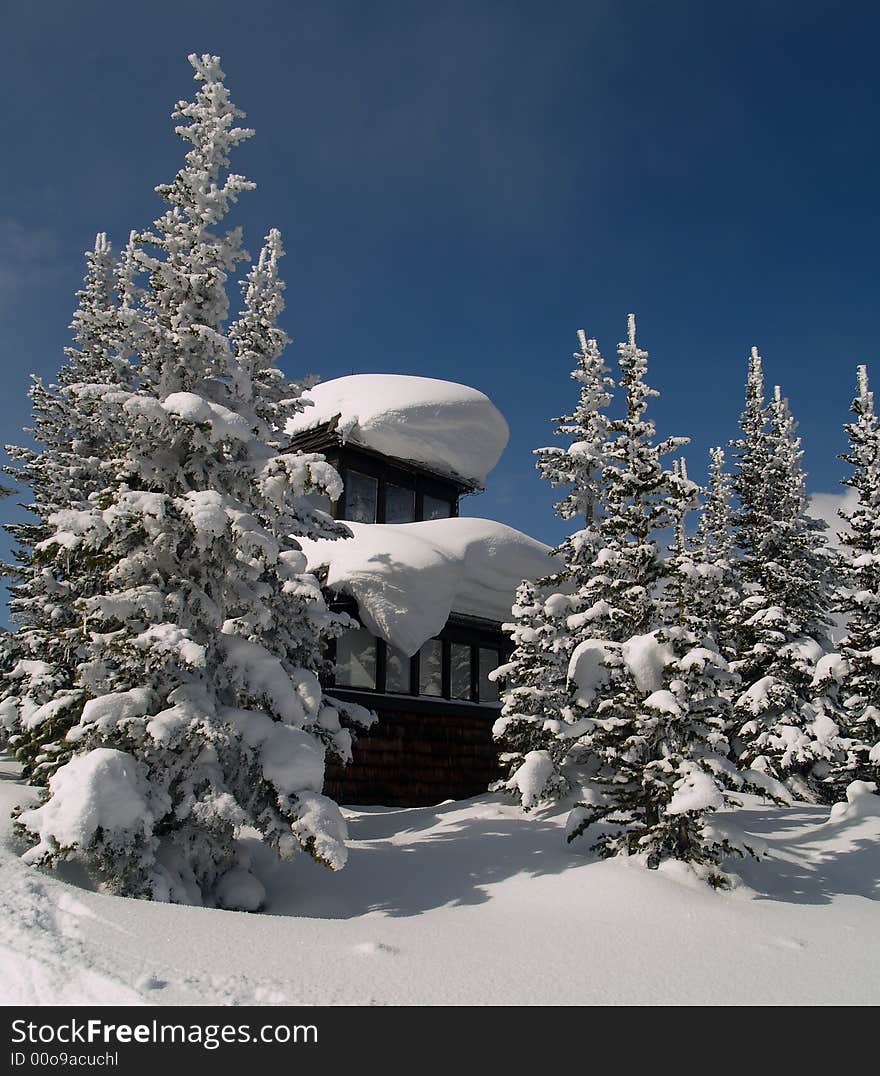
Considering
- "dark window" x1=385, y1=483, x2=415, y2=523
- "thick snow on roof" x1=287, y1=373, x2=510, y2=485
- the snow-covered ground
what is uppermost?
"thick snow on roof" x1=287, y1=373, x2=510, y2=485

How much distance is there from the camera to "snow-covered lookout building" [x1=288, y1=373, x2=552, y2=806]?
1977 cm

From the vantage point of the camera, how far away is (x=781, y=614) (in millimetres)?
24531

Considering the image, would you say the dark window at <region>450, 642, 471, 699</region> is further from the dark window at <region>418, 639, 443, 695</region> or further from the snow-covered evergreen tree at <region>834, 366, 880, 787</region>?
the snow-covered evergreen tree at <region>834, 366, 880, 787</region>

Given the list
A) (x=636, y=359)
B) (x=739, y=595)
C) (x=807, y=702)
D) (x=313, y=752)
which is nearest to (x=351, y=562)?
(x=636, y=359)

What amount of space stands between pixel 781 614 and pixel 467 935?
18565mm

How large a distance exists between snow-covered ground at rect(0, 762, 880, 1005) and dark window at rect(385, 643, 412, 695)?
733 cm

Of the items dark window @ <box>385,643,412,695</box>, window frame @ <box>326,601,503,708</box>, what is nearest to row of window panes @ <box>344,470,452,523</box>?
window frame @ <box>326,601,503,708</box>

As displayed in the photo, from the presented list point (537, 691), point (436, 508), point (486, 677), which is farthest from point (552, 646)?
point (436, 508)

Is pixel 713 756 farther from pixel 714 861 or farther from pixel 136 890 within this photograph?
pixel 136 890

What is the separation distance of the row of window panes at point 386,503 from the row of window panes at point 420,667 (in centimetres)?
403

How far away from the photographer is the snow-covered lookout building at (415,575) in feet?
64.8

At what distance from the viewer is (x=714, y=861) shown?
11656 millimetres

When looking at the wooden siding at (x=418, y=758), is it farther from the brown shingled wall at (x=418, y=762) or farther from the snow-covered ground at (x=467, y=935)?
the snow-covered ground at (x=467, y=935)

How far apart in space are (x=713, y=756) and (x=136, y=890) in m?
7.89
